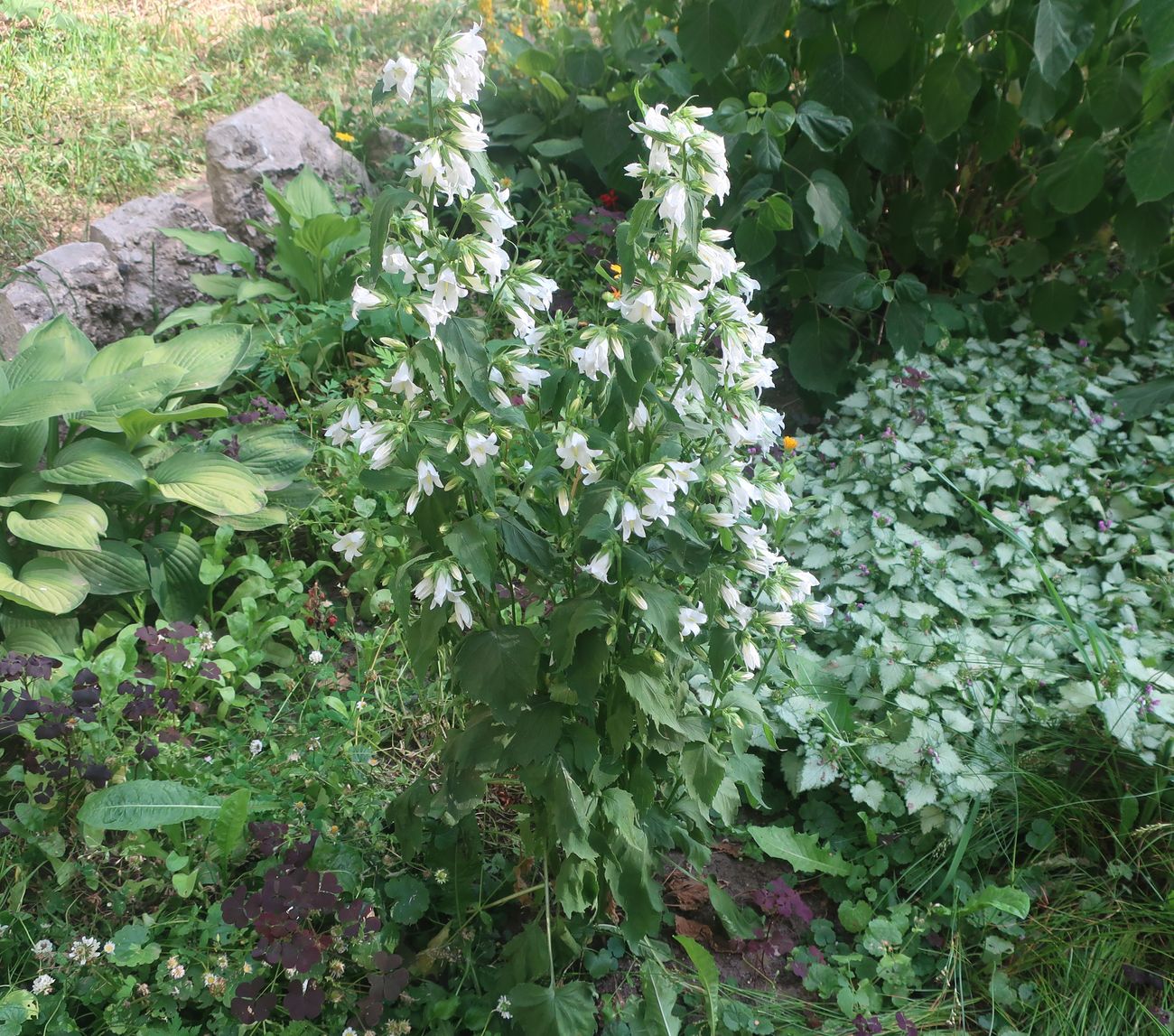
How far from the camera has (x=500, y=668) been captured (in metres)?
1.60

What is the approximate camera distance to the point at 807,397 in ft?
11.3

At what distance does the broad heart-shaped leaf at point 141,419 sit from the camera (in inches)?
103

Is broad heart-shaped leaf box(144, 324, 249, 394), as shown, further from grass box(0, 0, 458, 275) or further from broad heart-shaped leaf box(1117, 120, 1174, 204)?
broad heart-shaped leaf box(1117, 120, 1174, 204)

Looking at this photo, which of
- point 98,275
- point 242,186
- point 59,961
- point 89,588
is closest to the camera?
point 59,961

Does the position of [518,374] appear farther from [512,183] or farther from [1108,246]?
[1108,246]

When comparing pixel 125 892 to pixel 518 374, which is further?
pixel 125 892

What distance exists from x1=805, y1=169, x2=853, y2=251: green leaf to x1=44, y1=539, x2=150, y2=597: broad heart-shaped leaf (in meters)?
2.30

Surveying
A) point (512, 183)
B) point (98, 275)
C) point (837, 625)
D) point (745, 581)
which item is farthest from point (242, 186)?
point (837, 625)

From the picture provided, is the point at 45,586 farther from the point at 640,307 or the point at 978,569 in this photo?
the point at 978,569

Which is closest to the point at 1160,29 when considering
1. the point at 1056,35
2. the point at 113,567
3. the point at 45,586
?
the point at 1056,35

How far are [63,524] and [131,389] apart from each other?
1.45ft

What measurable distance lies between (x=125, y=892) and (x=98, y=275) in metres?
2.35

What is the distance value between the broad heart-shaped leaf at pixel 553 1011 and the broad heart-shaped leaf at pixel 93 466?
1632mm

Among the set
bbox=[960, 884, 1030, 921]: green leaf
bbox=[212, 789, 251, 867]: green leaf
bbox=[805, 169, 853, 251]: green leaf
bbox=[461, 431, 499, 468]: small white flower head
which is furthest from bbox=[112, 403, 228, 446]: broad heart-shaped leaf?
bbox=[960, 884, 1030, 921]: green leaf
